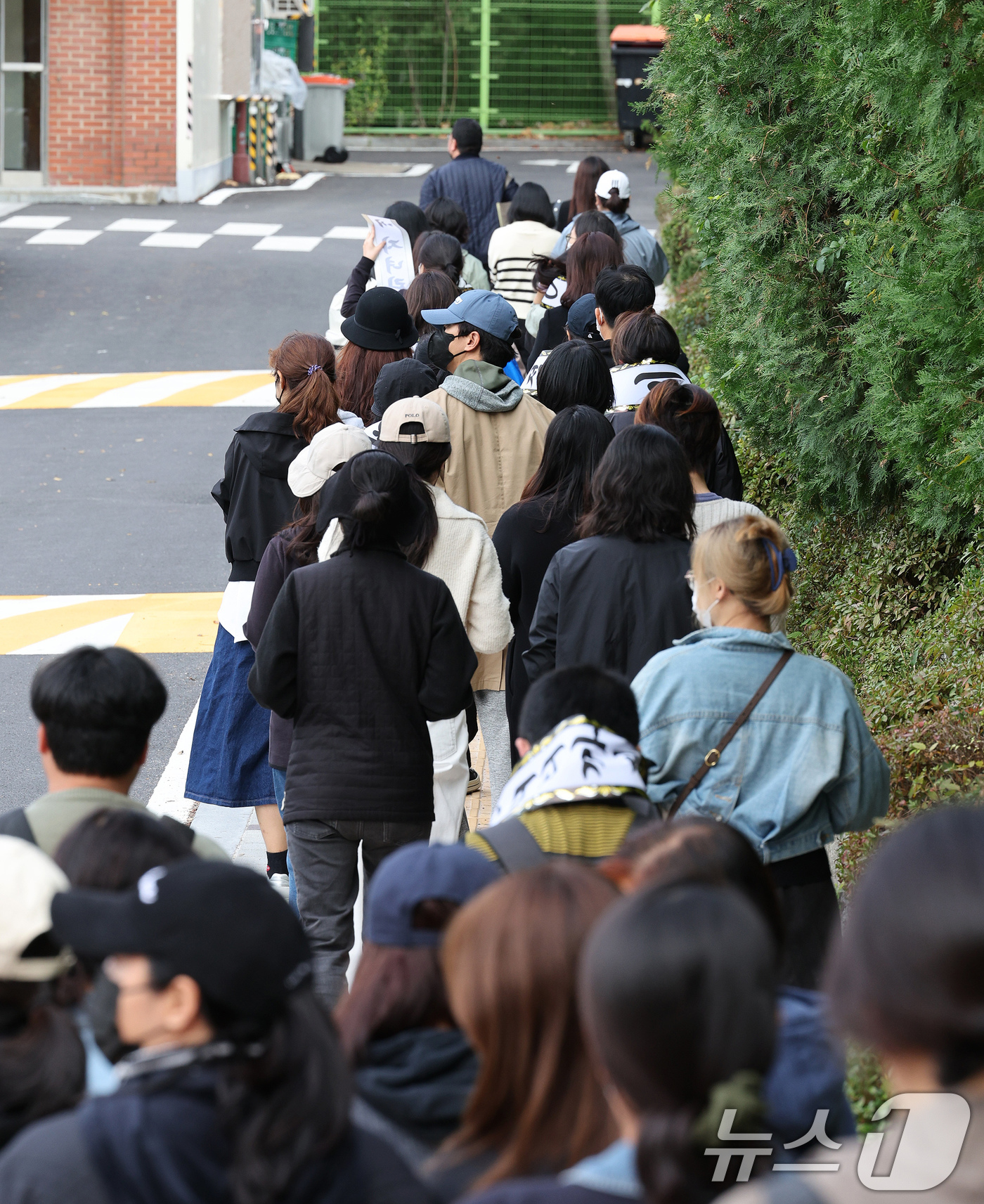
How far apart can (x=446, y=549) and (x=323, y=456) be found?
0.51 metres

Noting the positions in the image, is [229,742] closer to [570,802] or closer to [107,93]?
[570,802]

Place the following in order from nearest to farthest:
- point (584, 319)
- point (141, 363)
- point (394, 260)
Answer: point (584, 319)
point (394, 260)
point (141, 363)

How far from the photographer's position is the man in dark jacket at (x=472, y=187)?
1202 centimetres

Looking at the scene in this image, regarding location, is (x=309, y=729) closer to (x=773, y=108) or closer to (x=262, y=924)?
(x=262, y=924)

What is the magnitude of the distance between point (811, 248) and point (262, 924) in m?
5.67

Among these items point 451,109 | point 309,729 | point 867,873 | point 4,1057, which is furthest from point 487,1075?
point 451,109

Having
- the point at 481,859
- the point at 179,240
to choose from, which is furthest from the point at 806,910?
the point at 179,240

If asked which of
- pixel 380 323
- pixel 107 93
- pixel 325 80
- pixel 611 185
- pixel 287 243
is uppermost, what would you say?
A: pixel 325 80

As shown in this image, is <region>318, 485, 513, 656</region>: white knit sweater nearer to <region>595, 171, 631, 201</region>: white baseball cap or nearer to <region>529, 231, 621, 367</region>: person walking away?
<region>529, 231, 621, 367</region>: person walking away

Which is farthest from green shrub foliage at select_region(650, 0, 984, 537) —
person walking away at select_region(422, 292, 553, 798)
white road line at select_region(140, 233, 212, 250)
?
white road line at select_region(140, 233, 212, 250)

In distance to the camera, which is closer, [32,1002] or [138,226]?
[32,1002]

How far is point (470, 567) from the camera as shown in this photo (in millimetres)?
4934

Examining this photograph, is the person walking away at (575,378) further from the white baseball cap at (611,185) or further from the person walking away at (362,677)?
the white baseball cap at (611,185)

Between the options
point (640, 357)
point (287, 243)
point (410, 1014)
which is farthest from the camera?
point (287, 243)
